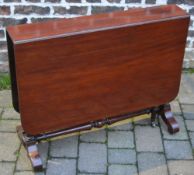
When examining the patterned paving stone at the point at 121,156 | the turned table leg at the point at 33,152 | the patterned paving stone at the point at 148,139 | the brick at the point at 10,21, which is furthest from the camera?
the brick at the point at 10,21

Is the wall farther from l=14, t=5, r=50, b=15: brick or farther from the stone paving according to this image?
the stone paving

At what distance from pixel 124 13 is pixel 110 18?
0.14 m

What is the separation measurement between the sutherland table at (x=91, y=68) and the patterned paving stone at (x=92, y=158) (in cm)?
19

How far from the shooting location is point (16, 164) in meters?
3.00

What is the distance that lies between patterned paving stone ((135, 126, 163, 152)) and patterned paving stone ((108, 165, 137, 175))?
0.65 ft

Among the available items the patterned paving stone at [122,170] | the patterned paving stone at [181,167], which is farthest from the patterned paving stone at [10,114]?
the patterned paving stone at [181,167]

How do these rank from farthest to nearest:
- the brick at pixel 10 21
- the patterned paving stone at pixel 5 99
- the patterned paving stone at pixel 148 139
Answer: the brick at pixel 10 21 < the patterned paving stone at pixel 5 99 < the patterned paving stone at pixel 148 139

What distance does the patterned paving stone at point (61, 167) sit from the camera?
9.69 feet

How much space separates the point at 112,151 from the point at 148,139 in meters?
0.31

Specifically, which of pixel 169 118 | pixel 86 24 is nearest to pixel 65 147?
Answer: pixel 169 118

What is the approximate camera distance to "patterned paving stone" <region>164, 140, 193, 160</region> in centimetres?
311

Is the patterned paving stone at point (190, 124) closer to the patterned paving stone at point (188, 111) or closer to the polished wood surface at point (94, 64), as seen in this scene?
the patterned paving stone at point (188, 111)

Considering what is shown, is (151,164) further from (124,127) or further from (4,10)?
(4,10)

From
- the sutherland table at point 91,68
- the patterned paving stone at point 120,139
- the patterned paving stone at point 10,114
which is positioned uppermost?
the sutherland table at point 91,68
